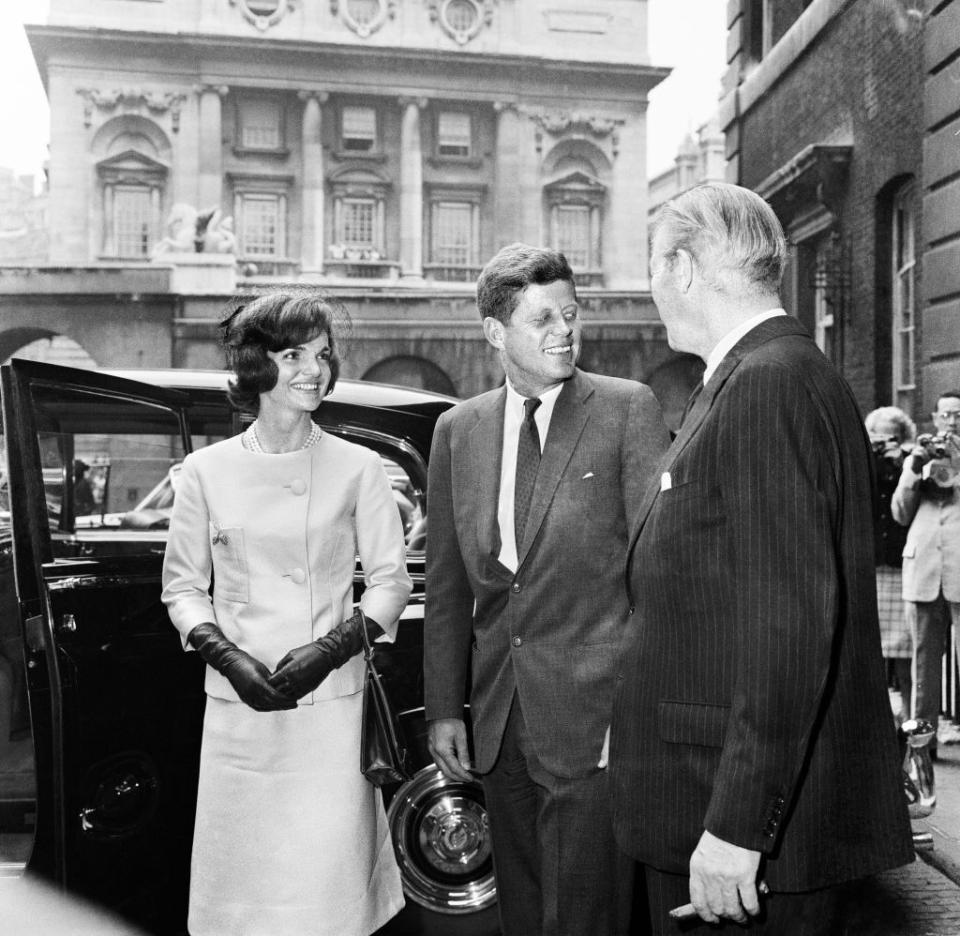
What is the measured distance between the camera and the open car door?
2.98 metres

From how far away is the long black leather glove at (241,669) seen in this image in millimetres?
2750

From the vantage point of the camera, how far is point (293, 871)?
2836 mm

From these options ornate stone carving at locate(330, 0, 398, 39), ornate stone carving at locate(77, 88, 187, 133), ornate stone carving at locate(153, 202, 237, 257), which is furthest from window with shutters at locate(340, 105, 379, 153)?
ornate stone carving at locate(153, 202, 237, 257)

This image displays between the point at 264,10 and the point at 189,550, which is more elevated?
the point at 264,10

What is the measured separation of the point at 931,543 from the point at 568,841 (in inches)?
178

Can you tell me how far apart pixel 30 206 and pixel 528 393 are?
1761 inches

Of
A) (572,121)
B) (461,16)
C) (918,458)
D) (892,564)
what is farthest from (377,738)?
(461,16)

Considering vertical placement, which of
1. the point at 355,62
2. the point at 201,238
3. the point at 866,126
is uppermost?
the point at 355,62

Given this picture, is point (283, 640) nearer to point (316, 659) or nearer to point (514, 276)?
point (316, 659)

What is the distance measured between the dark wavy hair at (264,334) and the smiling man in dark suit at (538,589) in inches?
17.5

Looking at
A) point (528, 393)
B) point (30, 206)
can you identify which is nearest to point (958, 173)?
point (528, 393)

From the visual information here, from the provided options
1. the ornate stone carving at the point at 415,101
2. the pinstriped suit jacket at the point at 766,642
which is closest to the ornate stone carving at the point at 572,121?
the ornate stone carving at the point at 415,101

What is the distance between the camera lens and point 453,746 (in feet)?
9.75

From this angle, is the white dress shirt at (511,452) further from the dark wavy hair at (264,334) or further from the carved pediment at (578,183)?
the carved pediment at (578,183)
